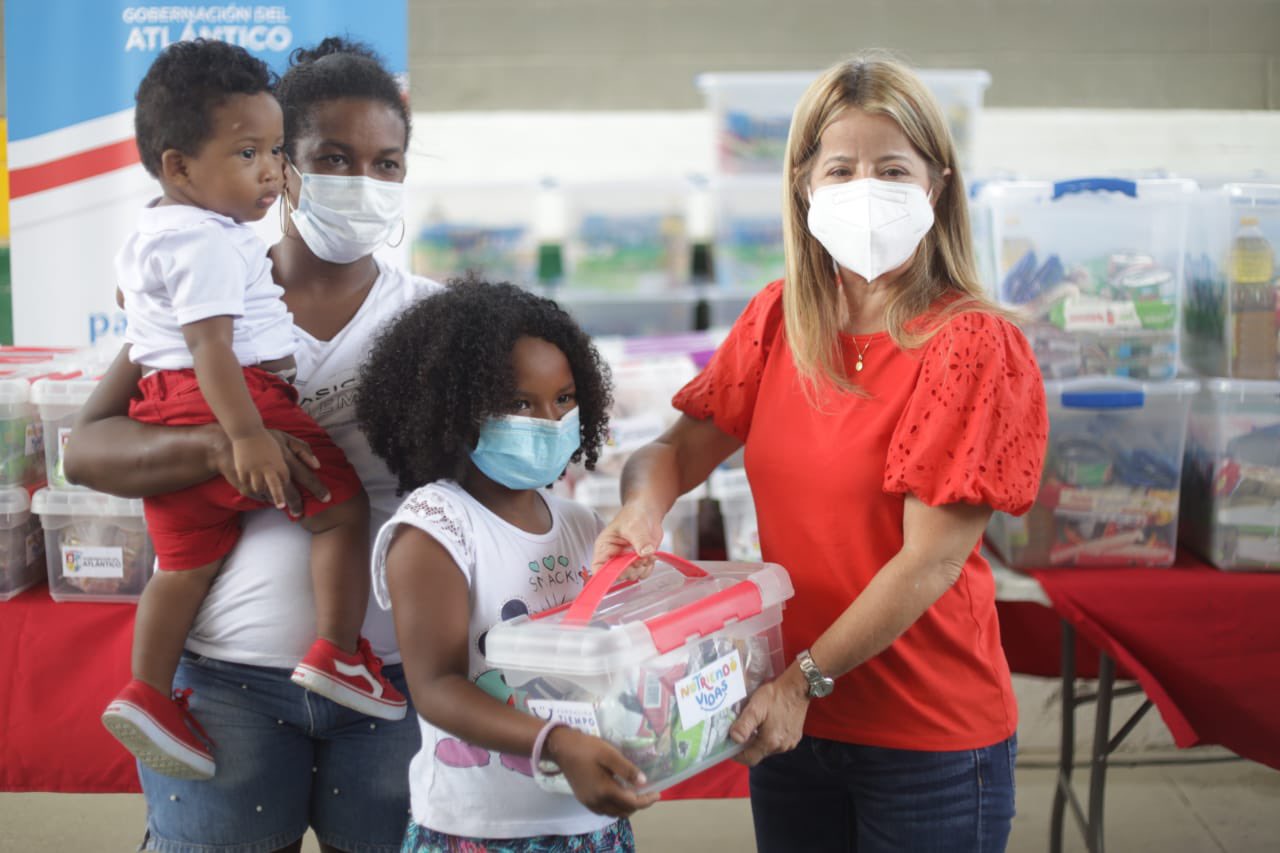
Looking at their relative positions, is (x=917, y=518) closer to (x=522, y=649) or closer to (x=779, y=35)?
(x=522, y=649)

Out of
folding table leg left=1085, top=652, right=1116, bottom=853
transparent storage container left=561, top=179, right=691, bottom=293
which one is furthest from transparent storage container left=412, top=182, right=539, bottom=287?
folding table leg left=1085, top=652, right=1116, bottom=853

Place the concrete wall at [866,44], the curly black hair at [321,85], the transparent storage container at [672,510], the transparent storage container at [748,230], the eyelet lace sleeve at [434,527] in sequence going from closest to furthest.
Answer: the eyelet lace sleeve at [434,527] → the curly black hair at [321,85] → the transparent storage container at [672,510] → the transparent storage container at [748,230] → the concrete wall at [866,44]

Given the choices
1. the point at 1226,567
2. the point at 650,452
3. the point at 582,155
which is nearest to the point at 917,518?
the point at 650,452

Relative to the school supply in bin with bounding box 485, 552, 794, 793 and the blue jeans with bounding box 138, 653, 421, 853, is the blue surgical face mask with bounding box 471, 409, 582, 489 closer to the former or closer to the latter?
the school supply in bin with bounding box 485, 552, 794, 793

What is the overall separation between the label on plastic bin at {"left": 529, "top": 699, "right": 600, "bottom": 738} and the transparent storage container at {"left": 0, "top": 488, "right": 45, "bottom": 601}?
1.51m

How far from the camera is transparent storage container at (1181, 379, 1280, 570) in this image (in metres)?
2.48

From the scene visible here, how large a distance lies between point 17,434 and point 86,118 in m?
0.76

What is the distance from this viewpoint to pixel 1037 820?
3.45 metres

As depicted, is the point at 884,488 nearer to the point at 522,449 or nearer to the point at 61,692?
the point at 522,449

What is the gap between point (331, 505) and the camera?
152 centimetres

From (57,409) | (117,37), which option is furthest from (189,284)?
(117,37)

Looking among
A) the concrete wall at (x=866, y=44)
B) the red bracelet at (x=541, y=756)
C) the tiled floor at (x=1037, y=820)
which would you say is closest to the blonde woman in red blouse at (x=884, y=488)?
the red bracelet at (x=541, y=756)

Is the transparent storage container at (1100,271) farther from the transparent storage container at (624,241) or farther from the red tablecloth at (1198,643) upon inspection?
the transparent storage container at (624,241)

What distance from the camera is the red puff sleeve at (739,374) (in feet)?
5.18
